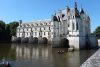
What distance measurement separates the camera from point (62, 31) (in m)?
64.1

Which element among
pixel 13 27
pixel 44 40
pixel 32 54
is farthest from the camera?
pixel 13 27

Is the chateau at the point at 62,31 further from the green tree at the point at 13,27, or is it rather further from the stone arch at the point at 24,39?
the green tree at the point at 13,27

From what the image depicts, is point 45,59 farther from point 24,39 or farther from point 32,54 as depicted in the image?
point 24,39

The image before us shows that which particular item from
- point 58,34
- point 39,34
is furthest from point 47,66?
point 39,34

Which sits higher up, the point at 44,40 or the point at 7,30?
the point at 7,30

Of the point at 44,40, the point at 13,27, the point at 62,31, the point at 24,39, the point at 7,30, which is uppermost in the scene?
the point at 13,27

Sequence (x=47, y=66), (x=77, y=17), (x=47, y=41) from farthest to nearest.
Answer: (x=47, y=41), (x=77, y=17), (x=47, y=66)

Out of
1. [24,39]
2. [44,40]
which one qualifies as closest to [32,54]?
[44,40]

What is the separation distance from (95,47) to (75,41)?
6.72m

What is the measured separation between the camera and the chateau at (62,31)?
52.4 meters

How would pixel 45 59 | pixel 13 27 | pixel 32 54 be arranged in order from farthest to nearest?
1. pixel 13 27
2. pixel 32 54
3. pixel 45 59

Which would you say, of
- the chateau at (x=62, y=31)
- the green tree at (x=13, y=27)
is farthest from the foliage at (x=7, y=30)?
the chateau at (x=62, y=31)

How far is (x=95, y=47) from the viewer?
172 ft

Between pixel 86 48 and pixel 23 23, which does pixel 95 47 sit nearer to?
pixel 86 48
